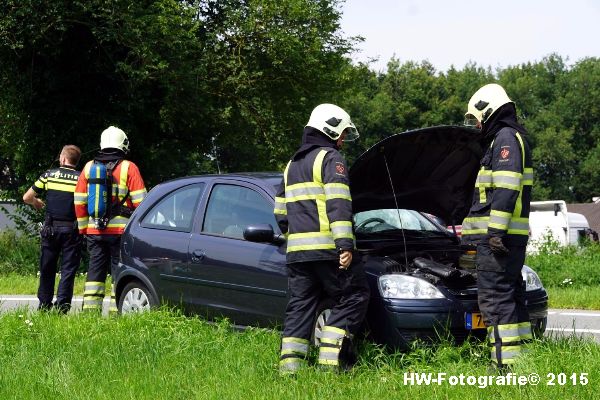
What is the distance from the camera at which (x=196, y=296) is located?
25.2 feet

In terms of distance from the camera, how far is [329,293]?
6191 millimetres

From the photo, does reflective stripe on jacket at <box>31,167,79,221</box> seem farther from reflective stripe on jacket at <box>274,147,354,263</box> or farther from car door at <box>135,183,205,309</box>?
reflective stripe on jacket at <box>274,147,354,263</box>

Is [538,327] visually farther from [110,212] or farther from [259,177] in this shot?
[110,212]

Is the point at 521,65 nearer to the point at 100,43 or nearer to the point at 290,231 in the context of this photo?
the point at 100,43

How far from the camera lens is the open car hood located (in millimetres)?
7125

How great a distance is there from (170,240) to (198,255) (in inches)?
19.2

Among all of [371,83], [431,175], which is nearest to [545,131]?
[371,83]

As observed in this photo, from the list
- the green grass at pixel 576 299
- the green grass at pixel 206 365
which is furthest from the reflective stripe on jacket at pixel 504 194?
the green grass at pixel 576 299

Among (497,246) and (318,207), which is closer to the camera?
(497,246)

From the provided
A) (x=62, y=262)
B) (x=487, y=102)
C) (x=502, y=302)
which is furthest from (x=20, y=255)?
(x=502, y=302)

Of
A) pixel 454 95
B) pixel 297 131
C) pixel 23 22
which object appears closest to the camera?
pixel 23 22

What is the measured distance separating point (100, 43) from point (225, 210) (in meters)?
13.0

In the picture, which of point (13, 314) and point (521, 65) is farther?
point (521, 65)

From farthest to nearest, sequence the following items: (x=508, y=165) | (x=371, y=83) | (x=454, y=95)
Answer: (x=371, y=83)
(x=454, y=95)
(x=508, y=165)
